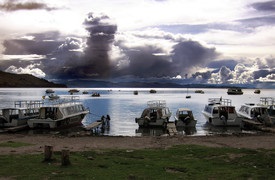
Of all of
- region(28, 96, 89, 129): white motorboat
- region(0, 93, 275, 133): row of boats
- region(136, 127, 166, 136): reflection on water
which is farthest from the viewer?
region(0, 93, 275, 133): row of boats

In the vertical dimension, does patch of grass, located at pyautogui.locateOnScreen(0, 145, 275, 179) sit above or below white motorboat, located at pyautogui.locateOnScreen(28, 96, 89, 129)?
below

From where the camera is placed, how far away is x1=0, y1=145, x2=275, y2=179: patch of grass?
719 inches

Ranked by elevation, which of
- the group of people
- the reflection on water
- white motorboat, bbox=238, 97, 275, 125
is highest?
white motorboat, bbox=238, 97, 275, 125

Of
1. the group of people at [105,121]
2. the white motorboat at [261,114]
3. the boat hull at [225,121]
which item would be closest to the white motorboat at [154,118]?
the group of people at [105,121]

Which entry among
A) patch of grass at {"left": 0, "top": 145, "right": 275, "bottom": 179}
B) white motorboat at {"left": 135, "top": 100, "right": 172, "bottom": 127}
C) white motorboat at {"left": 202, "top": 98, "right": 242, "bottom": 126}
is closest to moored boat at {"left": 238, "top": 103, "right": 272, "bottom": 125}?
white motorboat at {"left": 202, "top": 98, "right": 242, "bottom": 126}

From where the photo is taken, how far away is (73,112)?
59.8 metres

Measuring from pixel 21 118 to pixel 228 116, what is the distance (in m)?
34.7

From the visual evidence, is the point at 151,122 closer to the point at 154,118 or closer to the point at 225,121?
the point at 154,118

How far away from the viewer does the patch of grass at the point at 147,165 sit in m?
18.2

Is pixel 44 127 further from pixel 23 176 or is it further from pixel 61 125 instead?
pixel 23 176

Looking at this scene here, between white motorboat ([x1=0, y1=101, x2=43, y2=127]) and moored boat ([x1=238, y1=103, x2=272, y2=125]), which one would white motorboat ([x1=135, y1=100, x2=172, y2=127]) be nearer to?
moored boat ([x1=238, y1=103, x2=272, y2=125])

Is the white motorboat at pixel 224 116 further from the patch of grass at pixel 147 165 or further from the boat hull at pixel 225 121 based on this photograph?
the patch of grass at pixel 147 165

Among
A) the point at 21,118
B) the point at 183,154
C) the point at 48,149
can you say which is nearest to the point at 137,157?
the point at 183,154

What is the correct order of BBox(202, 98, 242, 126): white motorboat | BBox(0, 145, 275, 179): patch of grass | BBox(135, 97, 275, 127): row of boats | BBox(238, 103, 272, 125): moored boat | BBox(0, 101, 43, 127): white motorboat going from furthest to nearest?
BBox(202, 98, 242, 126): white motorboat
BBox(135, 97, 275, 127): row of boats
BBox(238, 103, 272, 125): moored boat
BBox(0, 101, 43, 127): white motorboat
BBox(0, 145, 275, 179): patch of grass
